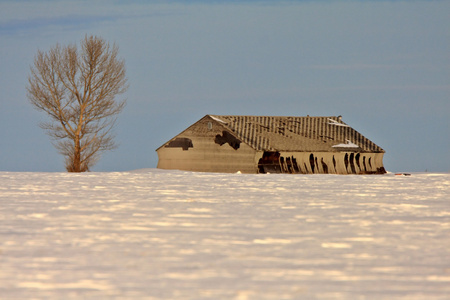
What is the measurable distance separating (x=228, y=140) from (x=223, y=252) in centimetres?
A: 3269

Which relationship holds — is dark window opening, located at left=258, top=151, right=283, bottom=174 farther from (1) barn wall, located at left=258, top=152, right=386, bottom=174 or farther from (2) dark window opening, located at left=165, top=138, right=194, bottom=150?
(2) dark window opening, located at left=165, top=138, right=194, bottom=150

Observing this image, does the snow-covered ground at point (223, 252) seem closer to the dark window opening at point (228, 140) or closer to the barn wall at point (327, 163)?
the dark window opening at point (228, 140)

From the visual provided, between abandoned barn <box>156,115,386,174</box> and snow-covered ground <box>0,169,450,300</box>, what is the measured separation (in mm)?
26234

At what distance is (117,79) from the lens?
129 ft

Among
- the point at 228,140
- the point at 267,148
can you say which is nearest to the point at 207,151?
the point at 228,140

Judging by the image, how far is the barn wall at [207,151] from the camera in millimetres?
38781

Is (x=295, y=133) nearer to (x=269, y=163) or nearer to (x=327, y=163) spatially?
(x=327, y=163)

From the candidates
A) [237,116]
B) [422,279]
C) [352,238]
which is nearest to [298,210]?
[352,238]

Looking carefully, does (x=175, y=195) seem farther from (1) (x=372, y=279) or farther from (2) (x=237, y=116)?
(2) (x=237, y=116)

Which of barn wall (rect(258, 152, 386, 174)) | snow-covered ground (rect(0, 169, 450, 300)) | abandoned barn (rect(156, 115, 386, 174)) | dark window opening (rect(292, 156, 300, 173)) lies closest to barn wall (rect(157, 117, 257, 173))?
abandoned barn (rect(156, 115, 386, 174))

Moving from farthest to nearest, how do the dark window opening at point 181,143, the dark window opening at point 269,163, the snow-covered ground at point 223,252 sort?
1. the dark window opening at point 181,143
2. the dark window opening at point 269,163
3. the snow-covered ground at point 223,252

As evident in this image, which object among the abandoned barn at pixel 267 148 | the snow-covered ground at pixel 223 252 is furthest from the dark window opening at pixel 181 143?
the snow-covered ground at pixel 223 252

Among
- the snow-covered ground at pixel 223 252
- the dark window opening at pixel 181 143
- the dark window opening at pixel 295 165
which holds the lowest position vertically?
the snow-covered ground at pixel 223 252

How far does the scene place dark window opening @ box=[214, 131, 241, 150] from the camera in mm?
39312
